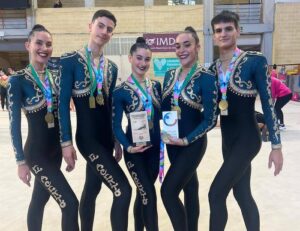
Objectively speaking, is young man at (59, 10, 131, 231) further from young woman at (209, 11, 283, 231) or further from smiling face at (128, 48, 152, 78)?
young woman at (209, 11, 283, 231)

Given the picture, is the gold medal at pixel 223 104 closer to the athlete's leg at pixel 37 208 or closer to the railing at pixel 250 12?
the athlete's leg at pixel 37 208

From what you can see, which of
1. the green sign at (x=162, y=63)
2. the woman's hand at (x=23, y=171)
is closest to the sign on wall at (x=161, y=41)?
the green sign at (x=162, y=63)

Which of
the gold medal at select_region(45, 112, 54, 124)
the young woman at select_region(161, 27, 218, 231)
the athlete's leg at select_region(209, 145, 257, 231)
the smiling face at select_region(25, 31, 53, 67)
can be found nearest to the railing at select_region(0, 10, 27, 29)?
the smiling face at select_region(25, 31, 53, 67)

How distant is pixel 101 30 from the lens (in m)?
2.48

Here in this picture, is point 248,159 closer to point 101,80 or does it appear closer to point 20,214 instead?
point 101,80

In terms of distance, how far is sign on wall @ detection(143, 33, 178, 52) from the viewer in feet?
59.0

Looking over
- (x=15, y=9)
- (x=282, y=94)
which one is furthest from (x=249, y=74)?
(x=15, y=9)

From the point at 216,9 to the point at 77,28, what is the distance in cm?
818

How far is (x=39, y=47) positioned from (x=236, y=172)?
1.71 m

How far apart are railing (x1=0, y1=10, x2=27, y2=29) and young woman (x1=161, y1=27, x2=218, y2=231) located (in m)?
18.8

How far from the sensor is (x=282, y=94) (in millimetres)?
7930

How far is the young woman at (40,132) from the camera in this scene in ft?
7.61

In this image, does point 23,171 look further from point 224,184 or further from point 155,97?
point 224,184

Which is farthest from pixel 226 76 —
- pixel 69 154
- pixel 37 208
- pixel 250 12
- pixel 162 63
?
pixel 250 12
